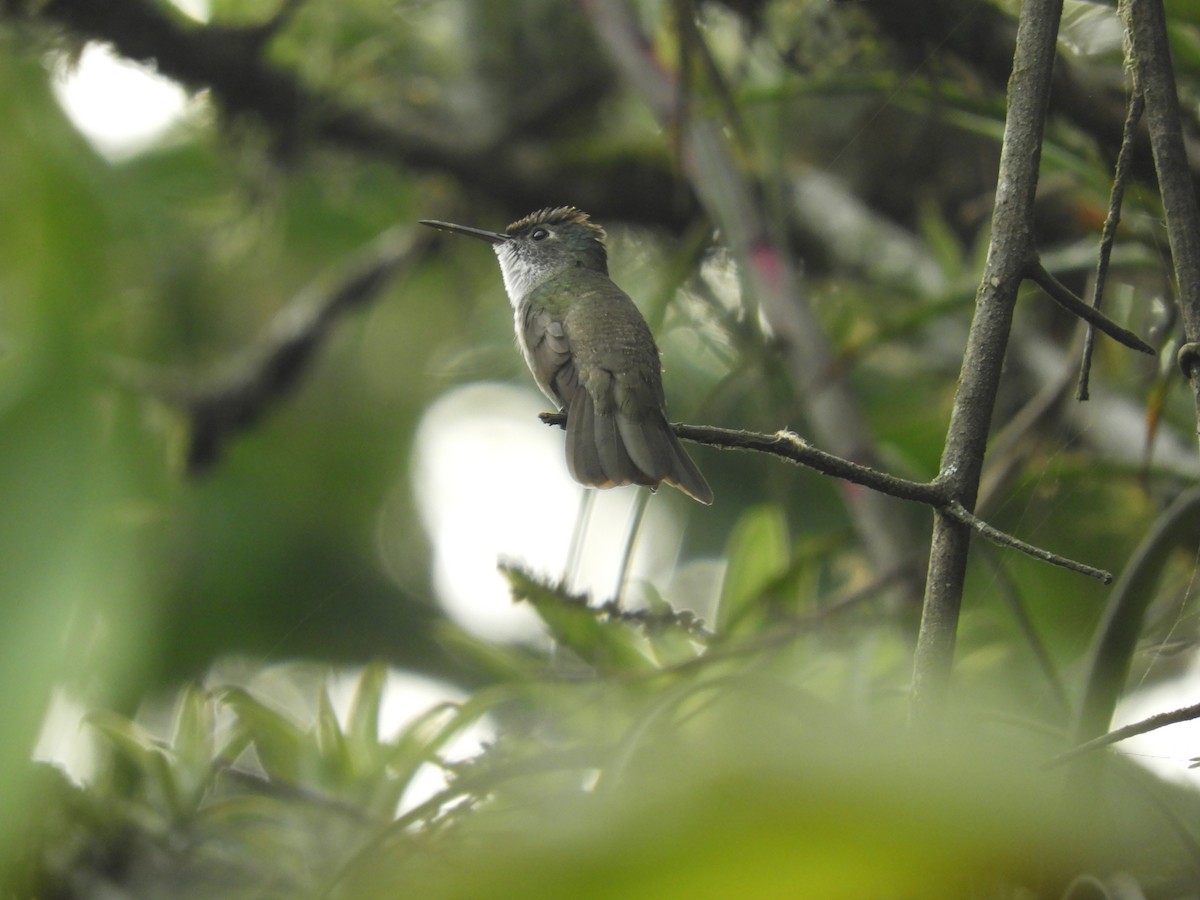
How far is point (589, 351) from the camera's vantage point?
1551 millimetres

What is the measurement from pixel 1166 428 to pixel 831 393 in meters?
0.56

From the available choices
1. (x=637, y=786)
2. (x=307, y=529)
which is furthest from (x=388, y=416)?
(x=637, y=786)

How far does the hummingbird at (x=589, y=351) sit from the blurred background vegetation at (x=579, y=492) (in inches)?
4.6

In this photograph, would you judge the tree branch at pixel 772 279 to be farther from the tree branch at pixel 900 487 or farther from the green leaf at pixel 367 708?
the tree branch at pixel 900 487

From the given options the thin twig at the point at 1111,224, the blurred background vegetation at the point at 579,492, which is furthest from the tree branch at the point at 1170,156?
the blurred background vegetation at the point at 579,492

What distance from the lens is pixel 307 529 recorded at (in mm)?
4531

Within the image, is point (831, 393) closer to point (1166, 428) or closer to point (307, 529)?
point (1166, 428)

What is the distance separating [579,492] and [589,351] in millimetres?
244

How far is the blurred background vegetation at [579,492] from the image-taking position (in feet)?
2.59

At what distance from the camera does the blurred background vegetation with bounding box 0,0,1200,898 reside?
790 millimetres

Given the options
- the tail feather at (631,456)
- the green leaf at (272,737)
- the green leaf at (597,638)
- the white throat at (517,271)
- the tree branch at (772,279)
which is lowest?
the green leaf at (272,737)

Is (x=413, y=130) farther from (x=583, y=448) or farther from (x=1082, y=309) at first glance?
(x=1082, y=309)

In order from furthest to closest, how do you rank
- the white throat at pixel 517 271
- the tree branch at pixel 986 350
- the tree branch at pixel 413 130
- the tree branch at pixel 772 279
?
the tree branch at pixel 413 130 → the tree branch at pixel 772 279 → the white throat at pixel 517 271 → the tree branch at pixel 986 350

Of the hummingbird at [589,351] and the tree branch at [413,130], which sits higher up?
the tree branch at [413,130]
